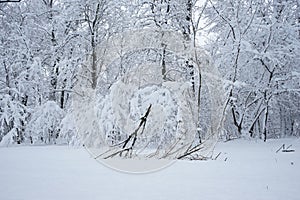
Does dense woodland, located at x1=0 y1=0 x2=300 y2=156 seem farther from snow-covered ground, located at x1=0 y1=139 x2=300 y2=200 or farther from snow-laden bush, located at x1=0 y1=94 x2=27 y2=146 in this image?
snow-covered ground, located at x1=0 y1=139 x2=300 y2=200

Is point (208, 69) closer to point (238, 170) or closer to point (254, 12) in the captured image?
point (254, 12)

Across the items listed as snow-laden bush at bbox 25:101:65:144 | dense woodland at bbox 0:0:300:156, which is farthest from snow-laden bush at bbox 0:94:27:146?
snow-laden bush at bbox 25:101:65:144

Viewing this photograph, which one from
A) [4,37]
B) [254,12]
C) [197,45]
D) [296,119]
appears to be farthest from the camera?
[296,119]

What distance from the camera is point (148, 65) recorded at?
847cm

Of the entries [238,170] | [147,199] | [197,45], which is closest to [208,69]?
[197,45]

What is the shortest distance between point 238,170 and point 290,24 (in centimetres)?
781

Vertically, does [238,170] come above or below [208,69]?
below

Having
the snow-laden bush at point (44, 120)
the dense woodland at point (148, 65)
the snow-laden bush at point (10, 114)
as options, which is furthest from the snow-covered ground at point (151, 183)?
the snow-laden bush at point (44, 120)

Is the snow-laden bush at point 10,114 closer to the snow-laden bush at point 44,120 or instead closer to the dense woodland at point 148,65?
the dense woodland at point 148,65

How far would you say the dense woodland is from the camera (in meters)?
6.80

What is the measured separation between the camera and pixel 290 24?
9.85m

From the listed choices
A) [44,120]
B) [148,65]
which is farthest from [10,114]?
[148,65]

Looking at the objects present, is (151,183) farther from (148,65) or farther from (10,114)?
(10,114)

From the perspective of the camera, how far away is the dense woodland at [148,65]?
6.80m
